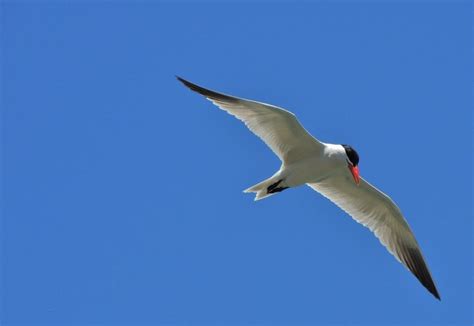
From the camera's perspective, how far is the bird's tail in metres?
12.2

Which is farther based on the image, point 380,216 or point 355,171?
point 380,216

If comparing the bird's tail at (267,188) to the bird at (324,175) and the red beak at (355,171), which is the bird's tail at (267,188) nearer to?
the bird at (324,175)

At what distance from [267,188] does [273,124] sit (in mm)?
1022

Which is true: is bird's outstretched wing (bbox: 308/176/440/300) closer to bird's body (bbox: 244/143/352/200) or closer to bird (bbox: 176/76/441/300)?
bird (bbox: 176/76/441/300)

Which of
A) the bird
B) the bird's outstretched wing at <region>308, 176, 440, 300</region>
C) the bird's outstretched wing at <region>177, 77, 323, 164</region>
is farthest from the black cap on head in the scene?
the bird's outstretched wing at <region>308, 176, 440, 300</region>

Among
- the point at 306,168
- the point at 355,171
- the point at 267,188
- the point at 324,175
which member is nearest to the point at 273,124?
the point at 306,168

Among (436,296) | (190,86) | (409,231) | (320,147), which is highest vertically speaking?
(190,86)

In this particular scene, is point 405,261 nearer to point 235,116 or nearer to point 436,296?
point 436,296

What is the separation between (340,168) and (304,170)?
1.91 ft

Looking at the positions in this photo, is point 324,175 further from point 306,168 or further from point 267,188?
point 267,188

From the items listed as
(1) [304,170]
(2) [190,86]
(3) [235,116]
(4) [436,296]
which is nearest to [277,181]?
(1) [304,170]

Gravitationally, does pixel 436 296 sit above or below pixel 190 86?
below

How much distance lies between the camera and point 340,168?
40.5 ft

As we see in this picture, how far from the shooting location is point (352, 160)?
12297 millimetres
